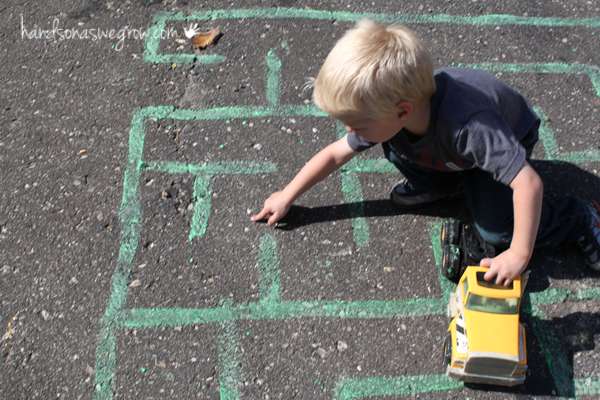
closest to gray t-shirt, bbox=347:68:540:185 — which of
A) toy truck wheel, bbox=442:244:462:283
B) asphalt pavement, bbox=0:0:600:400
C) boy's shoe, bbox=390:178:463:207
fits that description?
boy's shoe, bbox=390:178:463:207

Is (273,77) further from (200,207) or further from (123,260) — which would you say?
(123,260)

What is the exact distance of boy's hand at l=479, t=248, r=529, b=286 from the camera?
229cm

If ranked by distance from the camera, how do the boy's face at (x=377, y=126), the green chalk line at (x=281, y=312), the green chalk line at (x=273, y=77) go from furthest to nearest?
the green chalk line at (x=273, y=77), the green chalk line at (x=281, y=312), the boy's face at (x=377, y=126)

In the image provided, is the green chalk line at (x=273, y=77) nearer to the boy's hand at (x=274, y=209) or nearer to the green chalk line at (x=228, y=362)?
the boy's hand at (x=274, y=209)

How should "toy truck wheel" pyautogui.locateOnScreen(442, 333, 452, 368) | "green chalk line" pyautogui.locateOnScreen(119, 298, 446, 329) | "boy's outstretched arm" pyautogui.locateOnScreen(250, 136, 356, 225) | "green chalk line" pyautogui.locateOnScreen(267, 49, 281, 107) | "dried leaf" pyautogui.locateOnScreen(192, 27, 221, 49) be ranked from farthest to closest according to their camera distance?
"dried leaf" pyautogui.locateOnScreen(192, 27, 221, 49)
"green chalk line" pyautogui.locateOnScreen(267, 49, 281, 107)
"boy's outstretched arm" pyautogui.locateOnScreen(250, 136, 356, 225)
"green chalk line" pyautogui.locateOnScreen(119, 298, 446, 329)
"toy truck wheel" pyautogui.locateOnScreen(442, 333, 452, 368)

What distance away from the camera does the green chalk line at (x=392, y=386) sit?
2406mm

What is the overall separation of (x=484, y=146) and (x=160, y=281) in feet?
4.56

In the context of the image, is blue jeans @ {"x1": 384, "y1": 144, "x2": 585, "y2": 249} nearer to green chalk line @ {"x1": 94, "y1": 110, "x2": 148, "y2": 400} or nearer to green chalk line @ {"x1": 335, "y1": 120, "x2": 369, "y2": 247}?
green chalk line @ {"x1": 335, "y1": 120, "x2": 369, "y2": 247}

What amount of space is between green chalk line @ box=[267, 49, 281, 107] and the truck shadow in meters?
1.61

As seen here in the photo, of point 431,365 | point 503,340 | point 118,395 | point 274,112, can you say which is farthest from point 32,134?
point 503,340

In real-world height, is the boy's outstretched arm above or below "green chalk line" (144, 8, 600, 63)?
below

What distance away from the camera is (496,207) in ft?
8.61

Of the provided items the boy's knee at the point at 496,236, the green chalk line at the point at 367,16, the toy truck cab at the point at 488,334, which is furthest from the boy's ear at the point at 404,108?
the green chalk line at the point at 367,16

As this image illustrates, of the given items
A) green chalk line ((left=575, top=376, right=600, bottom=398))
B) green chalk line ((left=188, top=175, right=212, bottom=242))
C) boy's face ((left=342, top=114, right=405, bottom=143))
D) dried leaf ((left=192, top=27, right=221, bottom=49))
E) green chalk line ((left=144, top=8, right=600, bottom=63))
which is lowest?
Answer: green chalk line ((left=575, top=376, right=600, bottom=398))
